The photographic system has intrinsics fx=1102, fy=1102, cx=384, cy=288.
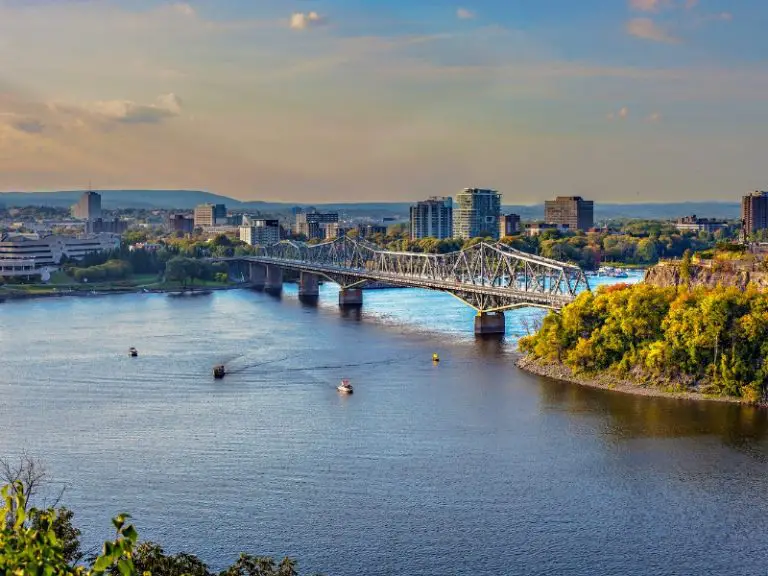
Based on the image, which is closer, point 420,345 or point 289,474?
point 289,474

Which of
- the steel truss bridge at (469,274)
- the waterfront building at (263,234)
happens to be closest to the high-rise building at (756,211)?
the waterfront building at (263,234)

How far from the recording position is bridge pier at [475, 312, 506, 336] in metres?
45.8

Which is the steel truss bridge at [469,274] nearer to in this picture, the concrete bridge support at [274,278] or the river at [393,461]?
the concrete bridge support at [274,278]

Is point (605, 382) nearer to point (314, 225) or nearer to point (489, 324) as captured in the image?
point (489, 324)

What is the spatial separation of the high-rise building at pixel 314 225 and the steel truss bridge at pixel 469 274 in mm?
44509

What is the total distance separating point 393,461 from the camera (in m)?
23.8

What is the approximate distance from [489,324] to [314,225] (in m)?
92.4

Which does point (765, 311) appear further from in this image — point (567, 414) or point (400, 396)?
point (400, 396)

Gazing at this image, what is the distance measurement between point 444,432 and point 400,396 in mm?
4992

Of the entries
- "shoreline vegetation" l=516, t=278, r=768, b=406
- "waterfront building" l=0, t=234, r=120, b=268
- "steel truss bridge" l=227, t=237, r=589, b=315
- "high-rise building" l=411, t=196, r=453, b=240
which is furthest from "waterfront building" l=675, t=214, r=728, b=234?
"shoreline vegetation" l=516, t=278, r=768, b=406

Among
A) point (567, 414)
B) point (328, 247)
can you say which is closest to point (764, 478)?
point (567, 414)

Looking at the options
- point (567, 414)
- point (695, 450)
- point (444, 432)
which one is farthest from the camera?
point (567, 414)

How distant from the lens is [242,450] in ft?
81.1

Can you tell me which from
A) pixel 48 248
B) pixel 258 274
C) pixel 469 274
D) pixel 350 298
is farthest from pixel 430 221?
pixel 469 274
